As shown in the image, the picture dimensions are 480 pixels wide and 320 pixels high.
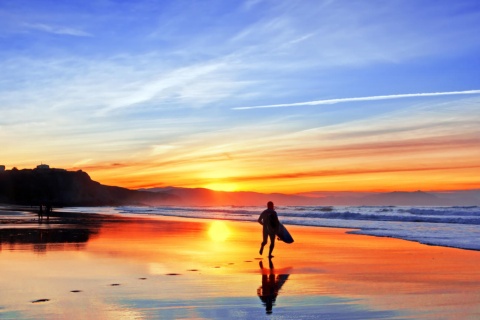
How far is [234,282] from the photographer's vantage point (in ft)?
41.8

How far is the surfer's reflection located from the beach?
2 centimetres

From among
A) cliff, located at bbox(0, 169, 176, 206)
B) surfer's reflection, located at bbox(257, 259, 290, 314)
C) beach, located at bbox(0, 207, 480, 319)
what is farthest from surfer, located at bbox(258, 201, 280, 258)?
Answer: cliff, located at bbox(0, 169, 176, 206)

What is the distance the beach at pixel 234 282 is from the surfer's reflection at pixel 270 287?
23 mm

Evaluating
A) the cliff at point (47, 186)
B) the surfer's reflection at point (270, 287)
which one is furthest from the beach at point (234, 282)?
the cliff at point (47, 186)

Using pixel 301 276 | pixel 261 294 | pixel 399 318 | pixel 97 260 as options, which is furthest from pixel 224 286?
pixel 97 260

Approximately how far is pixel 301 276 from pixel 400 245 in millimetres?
10180

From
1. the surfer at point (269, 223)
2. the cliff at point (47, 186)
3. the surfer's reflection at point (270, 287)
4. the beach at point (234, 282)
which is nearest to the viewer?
the beach at point (234, 282)

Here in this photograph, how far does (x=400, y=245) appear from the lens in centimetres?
2277

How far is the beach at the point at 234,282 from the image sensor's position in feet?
31.3

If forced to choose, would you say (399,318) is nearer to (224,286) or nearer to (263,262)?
(224,286)

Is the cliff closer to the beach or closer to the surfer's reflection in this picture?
the beach

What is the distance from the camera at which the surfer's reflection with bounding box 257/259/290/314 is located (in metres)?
10.4

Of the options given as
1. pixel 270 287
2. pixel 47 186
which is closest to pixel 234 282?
pixel 270 287

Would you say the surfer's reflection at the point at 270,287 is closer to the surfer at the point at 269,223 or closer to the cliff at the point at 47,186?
the surfer at the point at 269,223
